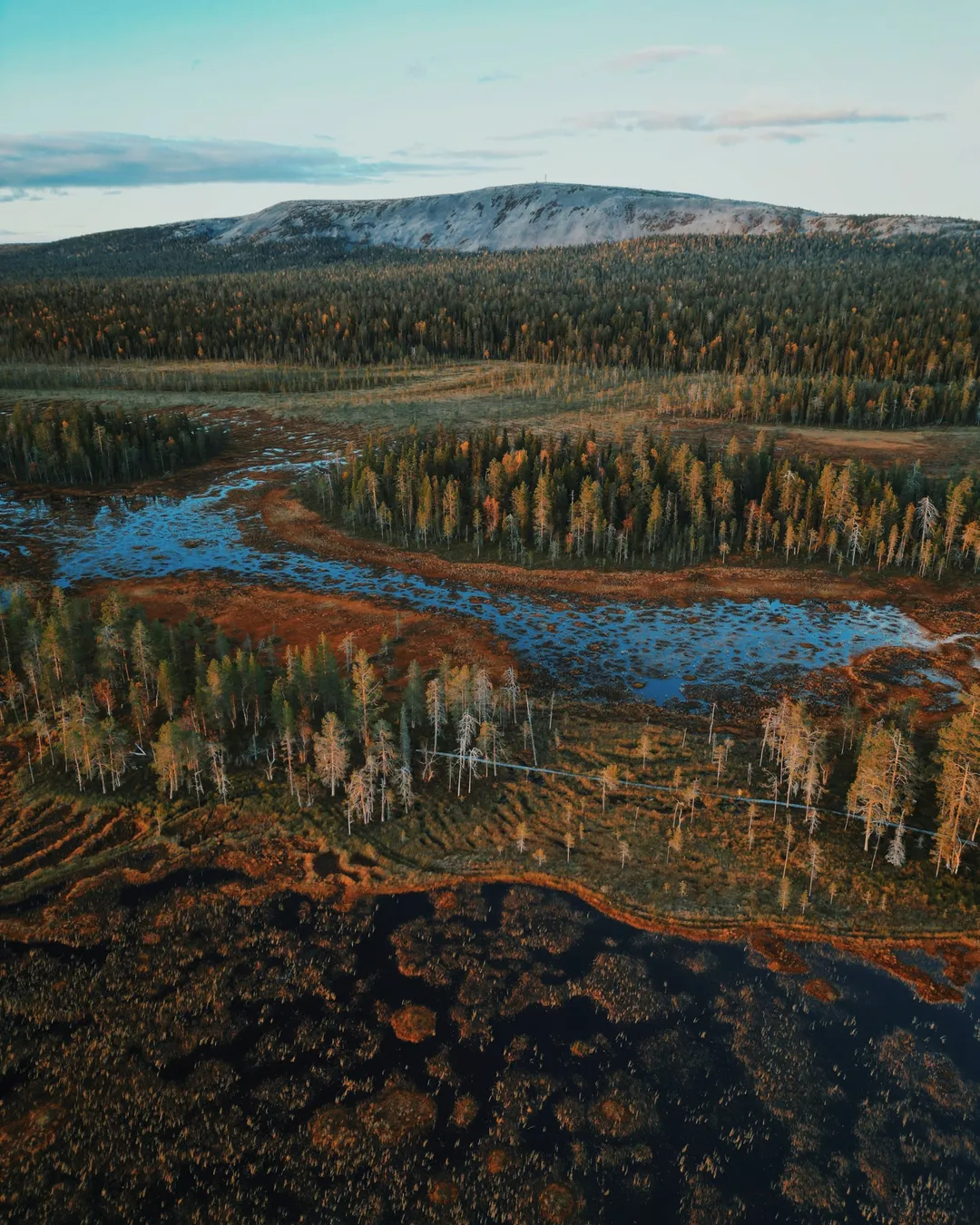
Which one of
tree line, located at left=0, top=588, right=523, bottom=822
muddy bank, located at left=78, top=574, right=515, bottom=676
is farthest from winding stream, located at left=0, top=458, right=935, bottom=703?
tree line, located at left=0, top=588, right=523, bottom=822

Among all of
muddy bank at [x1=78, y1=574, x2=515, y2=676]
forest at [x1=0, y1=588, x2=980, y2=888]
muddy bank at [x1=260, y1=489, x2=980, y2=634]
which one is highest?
forest at [x1=0, y1=588, x2=980, y2=888]

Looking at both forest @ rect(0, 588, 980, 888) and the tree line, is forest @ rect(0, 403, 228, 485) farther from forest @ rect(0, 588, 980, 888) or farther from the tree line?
forest @ rect(0, 588, 980, 888)

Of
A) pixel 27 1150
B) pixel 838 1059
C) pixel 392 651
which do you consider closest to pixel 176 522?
pixel 392 651

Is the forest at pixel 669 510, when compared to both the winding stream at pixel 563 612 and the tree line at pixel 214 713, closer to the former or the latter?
the winding stream at pixel 563 612

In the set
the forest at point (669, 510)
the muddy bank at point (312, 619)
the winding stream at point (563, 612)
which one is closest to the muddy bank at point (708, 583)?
the winding stream at point (563, 612)

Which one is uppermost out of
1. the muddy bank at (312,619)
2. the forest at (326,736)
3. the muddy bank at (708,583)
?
the forest at (326,736)

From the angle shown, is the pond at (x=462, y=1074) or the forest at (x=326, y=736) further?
the forest at (x=326, y=736)

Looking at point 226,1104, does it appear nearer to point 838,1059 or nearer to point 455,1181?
point 455,1181
